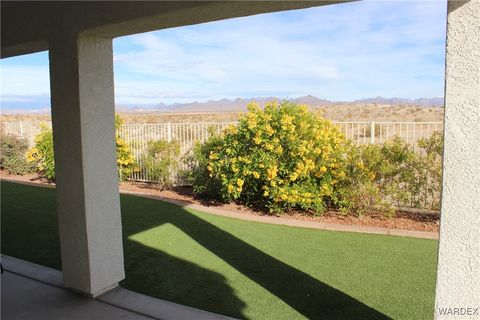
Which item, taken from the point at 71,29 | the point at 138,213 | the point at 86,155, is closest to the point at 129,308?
the point at 86,155

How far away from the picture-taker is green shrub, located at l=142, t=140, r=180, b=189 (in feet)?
34.7

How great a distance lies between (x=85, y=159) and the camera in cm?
381

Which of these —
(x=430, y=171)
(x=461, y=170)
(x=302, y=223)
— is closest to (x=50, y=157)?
(x=302, y=223)

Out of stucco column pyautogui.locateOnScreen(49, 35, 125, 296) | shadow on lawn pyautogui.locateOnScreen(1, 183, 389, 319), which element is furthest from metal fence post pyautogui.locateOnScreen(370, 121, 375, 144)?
stucco column pyautogui.locateOnScreen(49, 35, 125, 296)

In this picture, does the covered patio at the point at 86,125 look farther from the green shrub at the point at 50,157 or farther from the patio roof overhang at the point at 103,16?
the green shrub at the point at 50,157

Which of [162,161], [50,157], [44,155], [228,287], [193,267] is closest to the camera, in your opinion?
[228,287]

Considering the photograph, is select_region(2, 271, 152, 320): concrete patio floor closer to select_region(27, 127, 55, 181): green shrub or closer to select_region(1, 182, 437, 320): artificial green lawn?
select_region(1, 182, 437, 320): artificial green lawn

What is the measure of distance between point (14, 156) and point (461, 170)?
1452 cm

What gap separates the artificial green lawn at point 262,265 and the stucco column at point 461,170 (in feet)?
4.90

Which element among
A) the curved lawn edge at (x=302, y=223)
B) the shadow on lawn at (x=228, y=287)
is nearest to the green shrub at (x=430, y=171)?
the curved lawn edge at (x=302, y=223)

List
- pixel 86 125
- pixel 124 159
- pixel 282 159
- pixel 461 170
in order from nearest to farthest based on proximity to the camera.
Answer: pixel 461 170, pixel 86 125, pixel 282 159, pixel 124 159

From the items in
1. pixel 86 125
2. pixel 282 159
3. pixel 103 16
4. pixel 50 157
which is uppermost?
pixel 103 16

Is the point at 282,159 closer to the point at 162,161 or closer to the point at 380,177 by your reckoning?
the point at 380,177

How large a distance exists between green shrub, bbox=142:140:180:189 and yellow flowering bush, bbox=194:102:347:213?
242 centimetres
